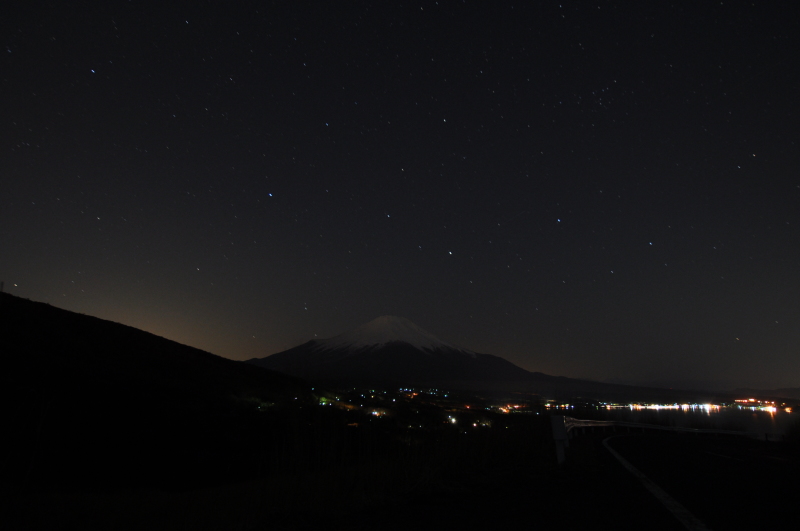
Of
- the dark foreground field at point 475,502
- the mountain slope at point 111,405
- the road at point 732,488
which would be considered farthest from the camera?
the mountain slope at point 111,405

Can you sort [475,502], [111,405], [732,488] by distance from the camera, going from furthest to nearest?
1. [111,405]
2. [732,488]
3. [475,502]

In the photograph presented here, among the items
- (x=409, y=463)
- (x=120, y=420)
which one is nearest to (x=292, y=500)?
(x=409, y=463)

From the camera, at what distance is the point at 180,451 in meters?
25.2

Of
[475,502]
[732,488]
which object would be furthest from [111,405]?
[732,488]

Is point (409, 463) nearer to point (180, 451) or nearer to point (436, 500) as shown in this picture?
point (436, 500)

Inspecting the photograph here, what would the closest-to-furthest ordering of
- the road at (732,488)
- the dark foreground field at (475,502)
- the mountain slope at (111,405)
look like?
the road at (732,488) < the dark foreground field at (475,502) < the mountain slope at (111,405)

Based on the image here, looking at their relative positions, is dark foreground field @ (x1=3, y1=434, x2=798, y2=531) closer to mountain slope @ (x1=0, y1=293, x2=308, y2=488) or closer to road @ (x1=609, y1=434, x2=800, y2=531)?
road @ (x1=609, y1=434, x2=800, y2=531)

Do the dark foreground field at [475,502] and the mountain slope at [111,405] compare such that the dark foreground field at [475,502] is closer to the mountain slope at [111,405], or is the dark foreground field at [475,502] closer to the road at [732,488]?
the road at [732,488]

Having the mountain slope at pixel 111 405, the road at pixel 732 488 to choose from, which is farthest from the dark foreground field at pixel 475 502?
the mountain slope at pixel 111 405

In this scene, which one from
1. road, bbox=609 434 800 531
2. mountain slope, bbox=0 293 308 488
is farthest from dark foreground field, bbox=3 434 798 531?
mountain slope, bbox=0 293 308 488

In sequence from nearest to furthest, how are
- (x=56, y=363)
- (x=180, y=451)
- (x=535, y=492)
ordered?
1. (x=535, y=492)
2. (x=180, y=451)
3. (x=56, y=363)

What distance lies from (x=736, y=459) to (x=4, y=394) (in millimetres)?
27896

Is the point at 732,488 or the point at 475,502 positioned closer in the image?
the point at 475,502

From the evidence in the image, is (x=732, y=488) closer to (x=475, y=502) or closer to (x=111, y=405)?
(x=475, y=502)
